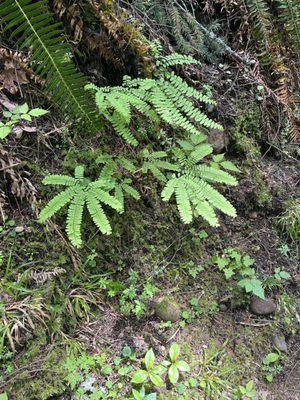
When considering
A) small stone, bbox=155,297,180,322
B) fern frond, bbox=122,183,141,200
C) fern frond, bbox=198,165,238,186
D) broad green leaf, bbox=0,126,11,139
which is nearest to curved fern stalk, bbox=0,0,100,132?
broad green leaf, bbox=0,126,11,139

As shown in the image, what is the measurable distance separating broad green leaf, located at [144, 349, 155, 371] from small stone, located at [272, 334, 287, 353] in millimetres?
1120

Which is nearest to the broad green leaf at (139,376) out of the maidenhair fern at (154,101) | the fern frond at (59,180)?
the fern frond at (59,180)

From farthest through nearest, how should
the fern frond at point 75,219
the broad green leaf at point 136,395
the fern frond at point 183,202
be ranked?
1. the fern frond at point 183,202
2. the fern frond at point 75,219
3. the broad green leaf at point 136,395

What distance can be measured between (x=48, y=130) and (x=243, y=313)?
2296mm

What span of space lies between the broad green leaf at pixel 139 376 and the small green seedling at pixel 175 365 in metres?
0.19

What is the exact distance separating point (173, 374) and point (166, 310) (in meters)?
0.48

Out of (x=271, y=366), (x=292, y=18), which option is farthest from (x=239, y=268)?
(x=292, y=18)

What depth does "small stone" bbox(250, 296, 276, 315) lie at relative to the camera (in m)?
3.35

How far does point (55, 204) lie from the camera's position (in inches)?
109

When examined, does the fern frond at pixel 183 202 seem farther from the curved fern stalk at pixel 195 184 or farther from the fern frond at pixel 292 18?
the fern frond at pixel 292 18

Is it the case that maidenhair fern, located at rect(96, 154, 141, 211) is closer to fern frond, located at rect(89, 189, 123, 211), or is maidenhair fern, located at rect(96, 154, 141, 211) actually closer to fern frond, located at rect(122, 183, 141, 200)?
fern frond, located at rect(122, 183, 141, 200)

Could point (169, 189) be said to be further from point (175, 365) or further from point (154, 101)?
point (175, 365)

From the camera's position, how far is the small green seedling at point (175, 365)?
2.77m

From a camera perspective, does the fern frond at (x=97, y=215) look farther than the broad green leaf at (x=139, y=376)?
Yes
